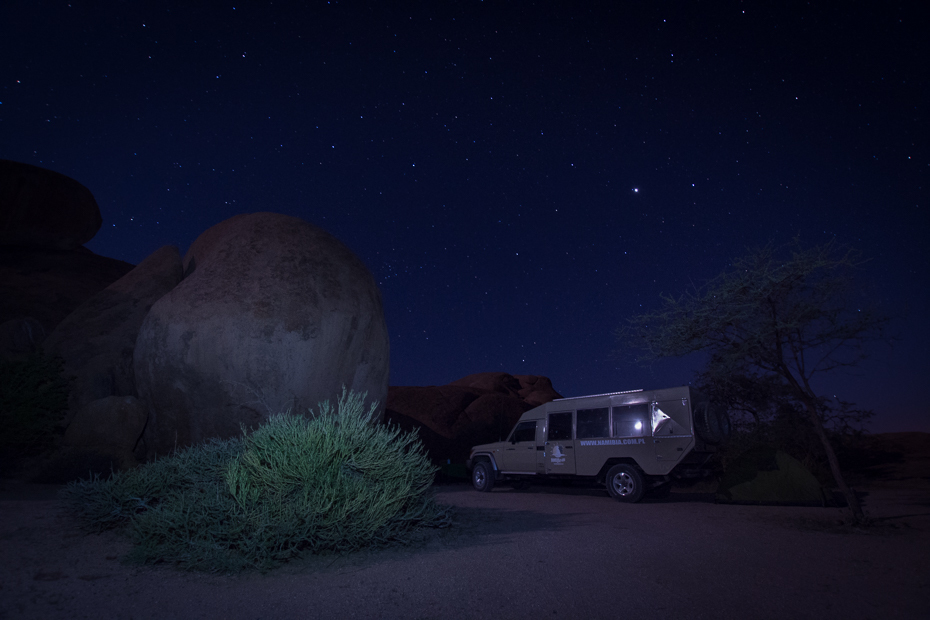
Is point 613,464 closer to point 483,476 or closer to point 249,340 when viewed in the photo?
point 483,476

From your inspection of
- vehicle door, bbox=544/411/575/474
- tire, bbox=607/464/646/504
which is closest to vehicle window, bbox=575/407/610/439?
vehicle door, bbox=544/411/575/474

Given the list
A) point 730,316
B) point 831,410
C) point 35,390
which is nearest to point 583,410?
point 730,316

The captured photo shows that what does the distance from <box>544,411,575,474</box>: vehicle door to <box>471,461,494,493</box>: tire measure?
2.11m

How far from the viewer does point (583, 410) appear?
12.2m

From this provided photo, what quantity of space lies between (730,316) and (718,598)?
579 cm

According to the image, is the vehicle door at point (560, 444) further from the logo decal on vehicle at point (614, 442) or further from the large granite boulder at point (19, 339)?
the large granite boulder at point (19, 339)

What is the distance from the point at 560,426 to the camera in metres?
12.6

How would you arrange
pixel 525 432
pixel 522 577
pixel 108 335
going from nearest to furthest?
pixel 522 577, pixel 108 335, pixel 525 432

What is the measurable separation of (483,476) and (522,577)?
31.6 ft

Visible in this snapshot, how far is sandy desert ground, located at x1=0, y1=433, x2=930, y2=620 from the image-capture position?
3.95 meters

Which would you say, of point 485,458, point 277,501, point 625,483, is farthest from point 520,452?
point 277,501

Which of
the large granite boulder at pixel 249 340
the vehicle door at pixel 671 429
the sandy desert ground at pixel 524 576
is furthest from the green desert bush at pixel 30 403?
the vehicle door at pixel 671 429

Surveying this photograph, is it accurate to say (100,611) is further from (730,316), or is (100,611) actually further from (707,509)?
(707,509)

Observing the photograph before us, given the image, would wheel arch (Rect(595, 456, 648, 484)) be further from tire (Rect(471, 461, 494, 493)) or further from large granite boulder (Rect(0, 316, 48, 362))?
large granite boulder (Rect(0, 316, 48, 362))
